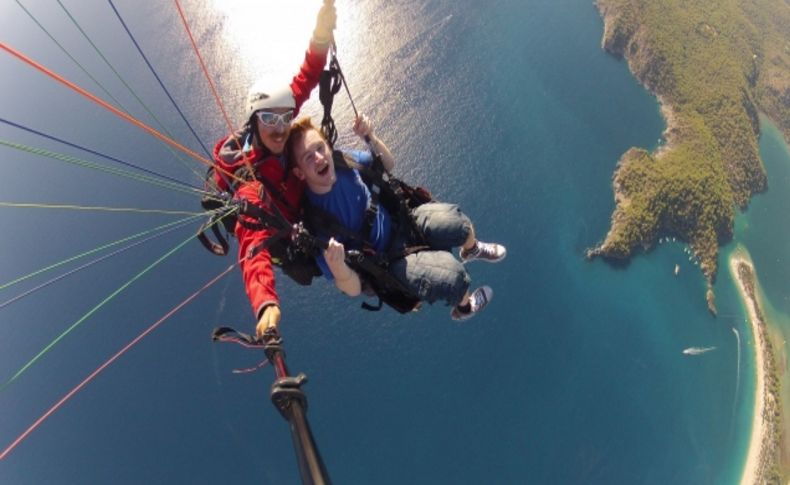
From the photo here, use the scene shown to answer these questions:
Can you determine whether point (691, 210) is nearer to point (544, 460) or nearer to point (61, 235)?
point (544, 460)

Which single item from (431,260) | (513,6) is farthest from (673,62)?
(431,260)

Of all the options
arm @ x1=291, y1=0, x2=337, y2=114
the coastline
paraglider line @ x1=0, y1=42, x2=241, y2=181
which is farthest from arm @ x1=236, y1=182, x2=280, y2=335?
the coastline

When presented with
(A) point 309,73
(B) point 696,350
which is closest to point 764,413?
(B) point 696,350

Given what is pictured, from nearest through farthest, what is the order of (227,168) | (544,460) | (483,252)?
(227,168) < (483,252) < (544,460)

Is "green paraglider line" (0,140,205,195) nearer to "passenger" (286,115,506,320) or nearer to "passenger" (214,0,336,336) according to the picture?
"passenger" (214,0,336,336)

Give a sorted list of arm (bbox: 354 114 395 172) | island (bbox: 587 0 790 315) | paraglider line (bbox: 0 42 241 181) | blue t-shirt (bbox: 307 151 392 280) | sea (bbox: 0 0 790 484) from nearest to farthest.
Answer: paraglider line (bbox: 0 42 241 181), blue t-shirt (bbox: 307 151 392 280), arm (bbox: 354 114 395 172), sea (bbox: 0 0 790 484), island (bbox: 587 0 790 315)
